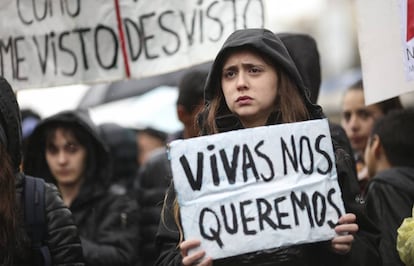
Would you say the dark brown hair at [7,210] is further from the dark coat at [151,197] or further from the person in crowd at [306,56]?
the dark coat at [151,197]

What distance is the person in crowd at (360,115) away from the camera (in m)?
7.16

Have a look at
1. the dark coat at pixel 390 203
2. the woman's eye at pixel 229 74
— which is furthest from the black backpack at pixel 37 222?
the dark coat at pixel 390 203

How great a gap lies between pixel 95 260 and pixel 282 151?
6.60 ft

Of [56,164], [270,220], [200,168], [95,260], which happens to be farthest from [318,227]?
[56,164]

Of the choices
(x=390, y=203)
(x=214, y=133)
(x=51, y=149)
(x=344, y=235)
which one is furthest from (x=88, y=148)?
(x=344, y=235)

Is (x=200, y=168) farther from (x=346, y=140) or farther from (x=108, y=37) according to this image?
(x=108, y=37)

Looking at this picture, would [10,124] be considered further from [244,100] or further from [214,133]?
[244,100]

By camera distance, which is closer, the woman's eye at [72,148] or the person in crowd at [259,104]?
the person in crowd at [259,104]

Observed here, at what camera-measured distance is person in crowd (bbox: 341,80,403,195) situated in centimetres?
716

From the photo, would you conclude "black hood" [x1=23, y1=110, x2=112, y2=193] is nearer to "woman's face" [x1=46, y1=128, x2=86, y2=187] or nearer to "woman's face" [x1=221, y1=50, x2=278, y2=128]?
"woman's face" [x1=46, y1=128, x2=86, y2=187]

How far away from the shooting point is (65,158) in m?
6.68

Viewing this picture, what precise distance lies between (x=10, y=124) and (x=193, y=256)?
1.13m

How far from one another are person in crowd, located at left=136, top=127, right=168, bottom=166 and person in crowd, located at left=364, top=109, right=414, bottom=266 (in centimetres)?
435

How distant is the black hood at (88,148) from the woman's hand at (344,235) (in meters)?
2.58
